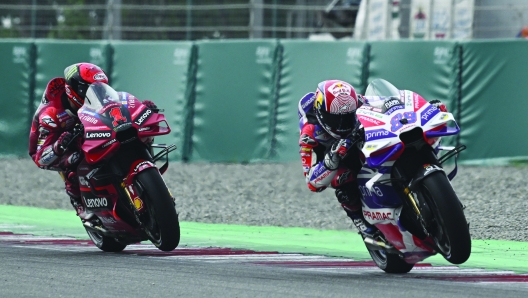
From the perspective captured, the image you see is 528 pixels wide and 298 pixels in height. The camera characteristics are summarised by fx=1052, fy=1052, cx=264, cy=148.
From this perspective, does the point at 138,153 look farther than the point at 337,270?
Yes

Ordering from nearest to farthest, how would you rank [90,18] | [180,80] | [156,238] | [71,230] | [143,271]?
[143,271] < [156,238] < [71,230] < [180,80] < [90,18]

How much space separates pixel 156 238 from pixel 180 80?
1069cm

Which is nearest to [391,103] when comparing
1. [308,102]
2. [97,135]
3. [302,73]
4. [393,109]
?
[393,109]

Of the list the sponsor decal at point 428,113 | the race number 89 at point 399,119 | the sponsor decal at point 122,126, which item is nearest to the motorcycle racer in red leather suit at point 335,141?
the race number 89 at point 399,119

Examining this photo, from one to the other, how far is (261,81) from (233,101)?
2.04ft

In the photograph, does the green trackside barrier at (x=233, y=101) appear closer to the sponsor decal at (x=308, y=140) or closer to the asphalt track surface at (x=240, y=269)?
the asphalt track surface at (x=240, y=269)

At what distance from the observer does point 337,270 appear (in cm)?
812

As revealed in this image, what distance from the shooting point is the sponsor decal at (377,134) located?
7242 millimetres

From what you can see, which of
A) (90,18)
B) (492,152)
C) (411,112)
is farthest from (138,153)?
(90,18)

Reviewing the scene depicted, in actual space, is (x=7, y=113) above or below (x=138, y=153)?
below

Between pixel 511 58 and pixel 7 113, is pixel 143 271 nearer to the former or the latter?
pixel 511 58

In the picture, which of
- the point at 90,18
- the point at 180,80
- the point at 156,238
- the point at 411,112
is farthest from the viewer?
the point at 90,18

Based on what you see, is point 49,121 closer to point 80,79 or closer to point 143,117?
point 80,79

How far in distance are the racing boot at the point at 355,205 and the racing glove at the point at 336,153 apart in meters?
0.35
